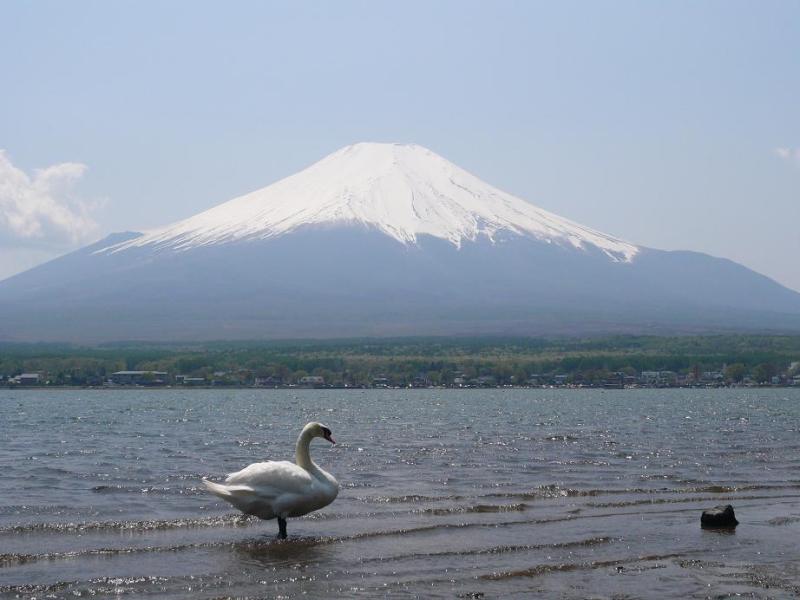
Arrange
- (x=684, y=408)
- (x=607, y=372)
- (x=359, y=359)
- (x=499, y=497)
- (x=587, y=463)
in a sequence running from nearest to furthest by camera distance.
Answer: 1. (x=499, y=497)
2. (x=587, y=463)
3. (x=684, y=408)
4. (x=607, y=372)
5. (x=359, y=359)

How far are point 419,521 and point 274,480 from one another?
2619 mm

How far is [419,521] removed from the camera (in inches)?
706

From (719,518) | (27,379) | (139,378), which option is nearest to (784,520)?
(719,518)

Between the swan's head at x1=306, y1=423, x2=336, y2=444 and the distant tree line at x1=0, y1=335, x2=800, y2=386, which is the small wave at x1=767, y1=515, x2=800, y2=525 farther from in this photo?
the distant tree line at x1=0, y1=335, x2=800, y2=386

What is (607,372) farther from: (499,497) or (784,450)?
(499,497)

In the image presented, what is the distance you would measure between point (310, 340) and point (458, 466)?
152m

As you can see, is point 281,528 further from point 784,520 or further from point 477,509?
point 784,520

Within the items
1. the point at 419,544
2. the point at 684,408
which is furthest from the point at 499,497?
the point at 684,408

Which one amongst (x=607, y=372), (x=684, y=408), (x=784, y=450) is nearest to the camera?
(x=784, y=450)

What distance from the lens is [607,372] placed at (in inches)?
4815

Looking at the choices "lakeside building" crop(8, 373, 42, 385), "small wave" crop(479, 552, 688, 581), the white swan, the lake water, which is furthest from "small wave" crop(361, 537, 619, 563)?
"lakeside building" crop(8, 373, 42, 385)

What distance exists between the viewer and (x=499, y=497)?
20984 millimetres

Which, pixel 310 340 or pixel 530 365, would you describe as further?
pixel 310 340

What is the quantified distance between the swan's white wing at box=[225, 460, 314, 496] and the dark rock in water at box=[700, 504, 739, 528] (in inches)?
217
